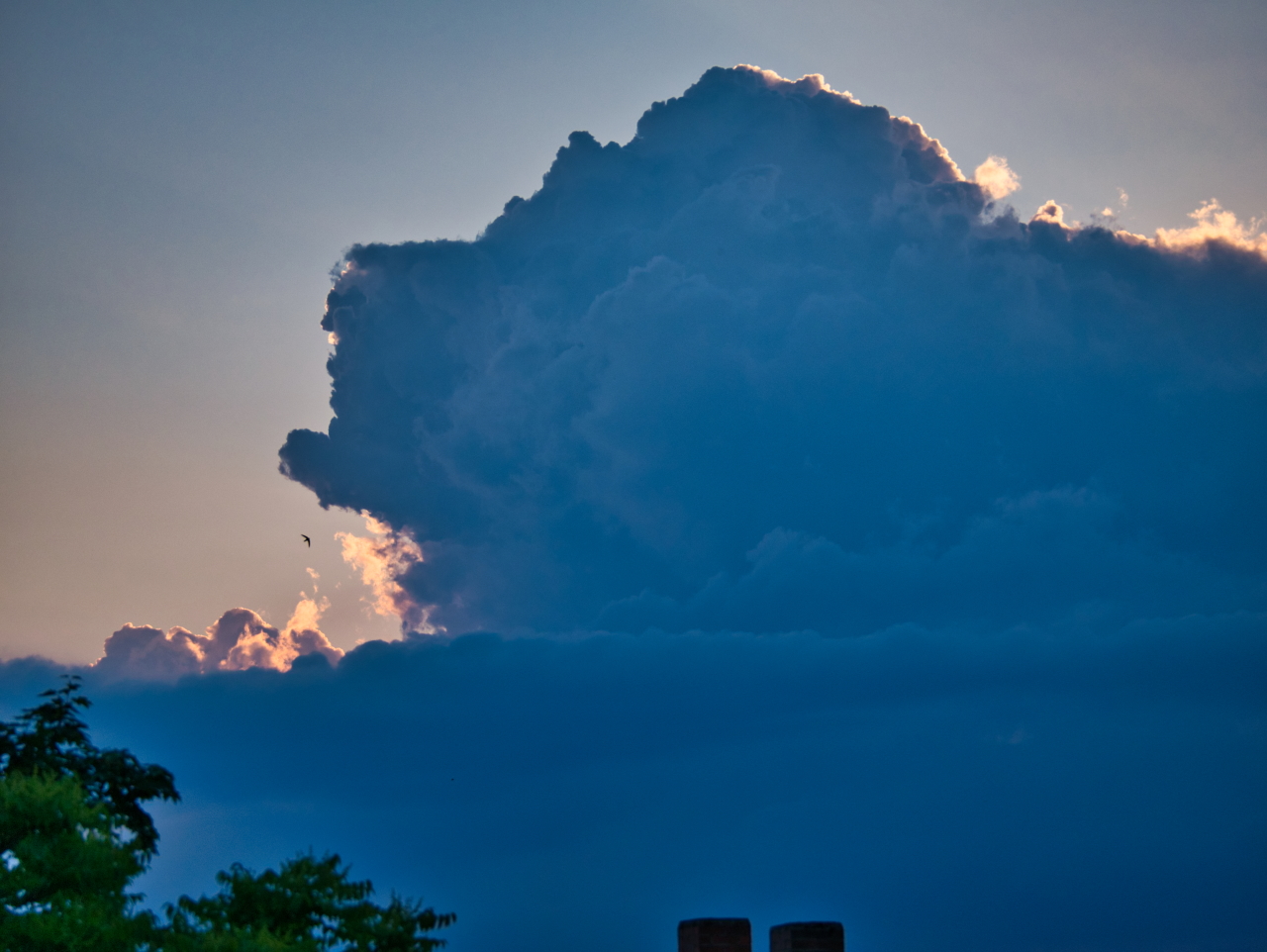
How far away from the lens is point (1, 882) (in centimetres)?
2564

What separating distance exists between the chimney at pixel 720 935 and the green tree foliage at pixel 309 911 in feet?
44.3

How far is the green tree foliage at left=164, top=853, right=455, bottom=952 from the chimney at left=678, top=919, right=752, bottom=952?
13.5 metres

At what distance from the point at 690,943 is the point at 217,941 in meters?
12.4

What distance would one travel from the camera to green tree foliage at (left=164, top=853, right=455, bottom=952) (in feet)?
91.8

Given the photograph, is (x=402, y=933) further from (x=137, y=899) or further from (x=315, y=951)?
(x=137, y=899)

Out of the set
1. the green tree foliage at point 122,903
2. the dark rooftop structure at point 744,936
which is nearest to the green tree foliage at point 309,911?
the green tree foliage at point 122,903

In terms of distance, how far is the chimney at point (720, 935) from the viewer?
1672 cm

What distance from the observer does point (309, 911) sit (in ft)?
Answer: 92.2

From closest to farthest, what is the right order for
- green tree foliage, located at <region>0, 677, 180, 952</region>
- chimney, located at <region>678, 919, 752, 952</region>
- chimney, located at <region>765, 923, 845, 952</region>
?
chimney, located at <region>678, 919, 752, 952</region>, chimney, located at <region>765, 923, 845, 952</region>, green tree foliage, located at <region>0, 677, 180, 952</region>

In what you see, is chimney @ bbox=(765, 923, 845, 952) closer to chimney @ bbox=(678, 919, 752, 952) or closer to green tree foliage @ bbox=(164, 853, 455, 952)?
chimney @ bbox=(678, 919, 752, 952)

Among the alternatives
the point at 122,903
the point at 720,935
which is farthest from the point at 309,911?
the point at 720,935

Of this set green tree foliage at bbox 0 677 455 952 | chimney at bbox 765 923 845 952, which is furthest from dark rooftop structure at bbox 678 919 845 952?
green tree foliage at bbox 0 677 455 952

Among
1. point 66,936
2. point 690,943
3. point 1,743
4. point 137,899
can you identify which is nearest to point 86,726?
point 1,743

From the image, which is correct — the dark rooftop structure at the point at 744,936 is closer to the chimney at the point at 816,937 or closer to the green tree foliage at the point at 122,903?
the chimney at the point at 816,937
